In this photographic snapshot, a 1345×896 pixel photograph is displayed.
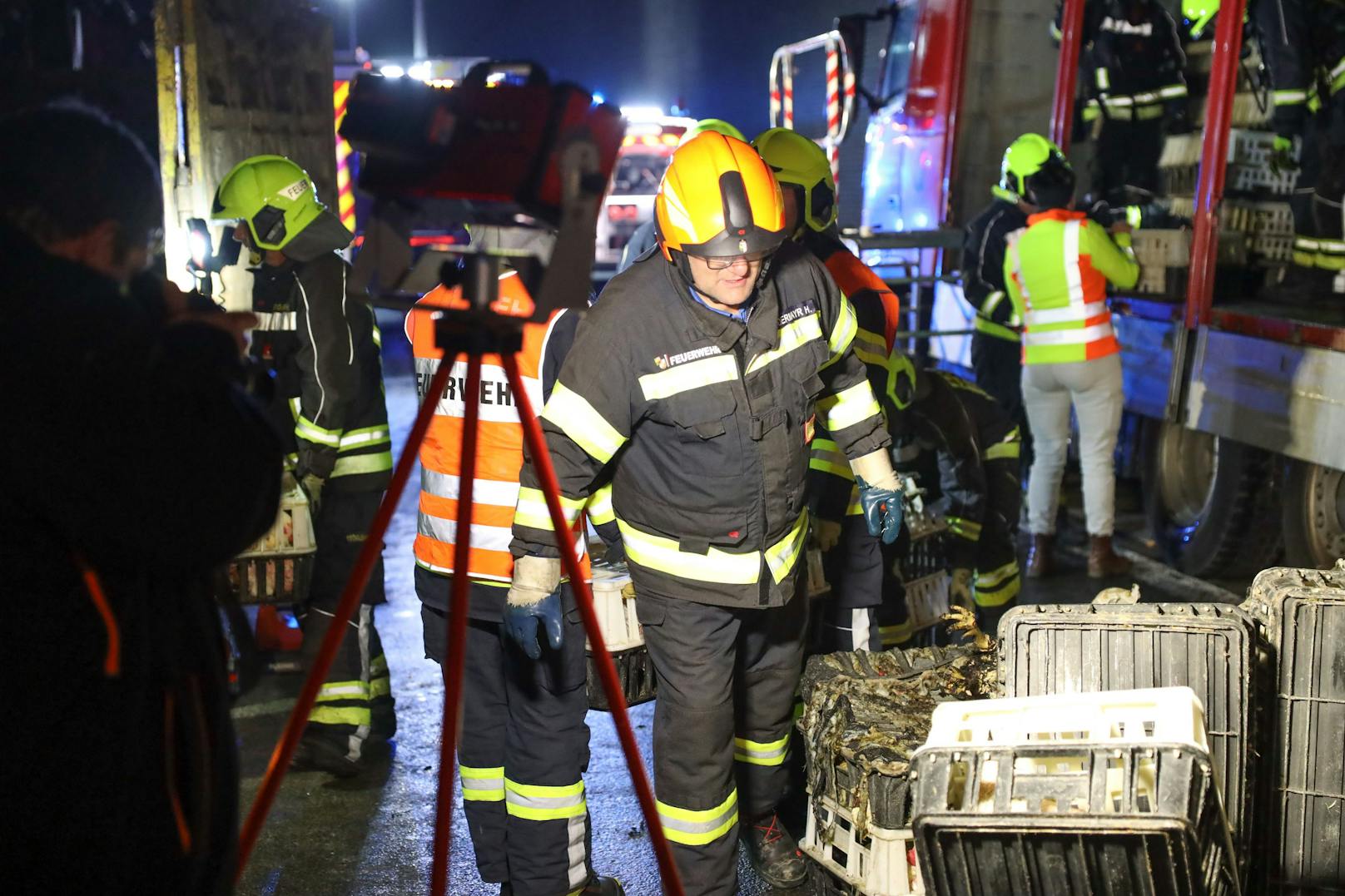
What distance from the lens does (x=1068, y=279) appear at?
20.7 ft

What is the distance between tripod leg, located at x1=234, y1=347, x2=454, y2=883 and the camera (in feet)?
6.52

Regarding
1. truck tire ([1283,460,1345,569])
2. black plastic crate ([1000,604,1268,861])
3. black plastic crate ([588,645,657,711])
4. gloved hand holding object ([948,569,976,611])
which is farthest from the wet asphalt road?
truck tire ([1283,460,1345,569])

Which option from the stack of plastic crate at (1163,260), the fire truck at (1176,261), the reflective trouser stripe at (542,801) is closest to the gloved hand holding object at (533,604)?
the reflective trouser stripe at (542,801)

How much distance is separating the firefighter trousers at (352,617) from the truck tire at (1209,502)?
13.1 feet

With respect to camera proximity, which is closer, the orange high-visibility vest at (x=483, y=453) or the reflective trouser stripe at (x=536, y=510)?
the reflective trouser stripe at (x=536, y=510)

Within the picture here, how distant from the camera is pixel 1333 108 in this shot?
683cm

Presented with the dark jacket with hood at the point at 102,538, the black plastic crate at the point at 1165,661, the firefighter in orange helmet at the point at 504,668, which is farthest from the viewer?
the firefighter in orange helmet at the point at 504,668

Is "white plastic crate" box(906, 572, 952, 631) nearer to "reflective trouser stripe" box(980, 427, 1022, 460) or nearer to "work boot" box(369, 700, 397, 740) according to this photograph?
"reflective trouser stripe" box(980, 427, 1022, 460)

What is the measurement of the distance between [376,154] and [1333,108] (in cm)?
624

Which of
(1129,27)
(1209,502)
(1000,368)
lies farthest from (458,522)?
(1129,27)

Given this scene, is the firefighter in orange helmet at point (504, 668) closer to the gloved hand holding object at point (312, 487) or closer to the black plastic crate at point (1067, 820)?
the gloved hand holding object at point (312, 487)

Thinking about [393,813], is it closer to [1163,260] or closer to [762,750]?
[762,750]

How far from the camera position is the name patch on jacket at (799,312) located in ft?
10.9

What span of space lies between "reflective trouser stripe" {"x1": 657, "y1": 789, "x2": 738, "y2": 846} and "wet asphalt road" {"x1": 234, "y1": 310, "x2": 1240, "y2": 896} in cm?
47
